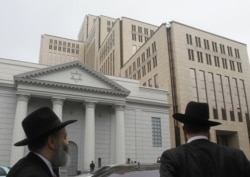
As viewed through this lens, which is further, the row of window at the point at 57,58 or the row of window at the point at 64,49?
the row of window at the point at 64,49

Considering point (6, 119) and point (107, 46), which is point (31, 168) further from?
point (107, 46)

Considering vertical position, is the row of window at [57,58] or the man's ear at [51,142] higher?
the row of window at [57,58]

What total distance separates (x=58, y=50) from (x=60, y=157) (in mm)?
111639

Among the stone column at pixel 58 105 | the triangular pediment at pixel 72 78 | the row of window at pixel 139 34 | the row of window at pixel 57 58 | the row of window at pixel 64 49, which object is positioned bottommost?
the stone column at pixel 58 105

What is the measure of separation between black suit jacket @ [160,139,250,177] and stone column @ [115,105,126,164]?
28129 millimetres

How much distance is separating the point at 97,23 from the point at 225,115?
181 feet

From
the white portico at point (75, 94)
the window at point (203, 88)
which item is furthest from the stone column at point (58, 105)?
the window at point (203, 88)

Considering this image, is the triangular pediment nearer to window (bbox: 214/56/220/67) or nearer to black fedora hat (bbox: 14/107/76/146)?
window (bbox: 214/56/220/67)

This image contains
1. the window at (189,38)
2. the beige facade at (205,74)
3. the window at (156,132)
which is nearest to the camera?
the window at (156,132)

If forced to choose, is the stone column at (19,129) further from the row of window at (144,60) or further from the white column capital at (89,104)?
the row of window at (144,60)

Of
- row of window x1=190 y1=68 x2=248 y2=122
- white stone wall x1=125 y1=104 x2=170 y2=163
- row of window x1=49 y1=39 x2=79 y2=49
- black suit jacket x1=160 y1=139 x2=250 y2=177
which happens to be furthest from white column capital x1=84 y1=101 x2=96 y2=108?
row of window x1=49 y1=39 x2=79 y2=49

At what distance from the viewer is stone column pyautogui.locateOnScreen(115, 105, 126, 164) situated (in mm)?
30328

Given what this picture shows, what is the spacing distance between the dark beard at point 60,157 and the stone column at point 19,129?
83.1ft

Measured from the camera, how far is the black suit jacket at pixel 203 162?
2719 mm
